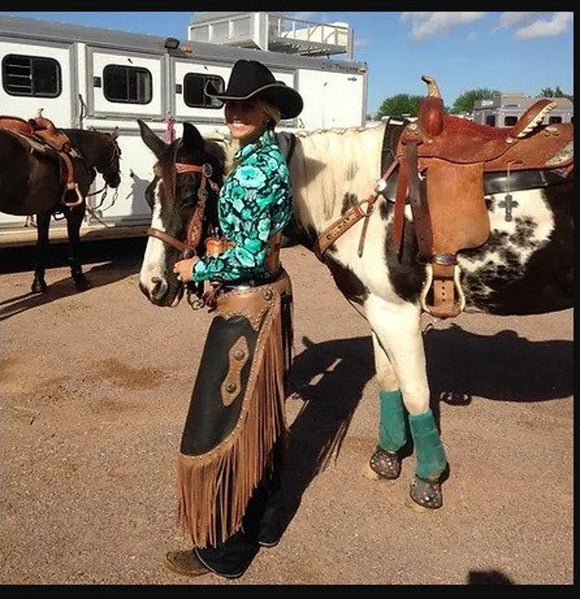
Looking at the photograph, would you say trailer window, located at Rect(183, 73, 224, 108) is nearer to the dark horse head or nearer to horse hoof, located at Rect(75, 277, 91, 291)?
horse hoof, located at Rect(75, 277, 91, 291)

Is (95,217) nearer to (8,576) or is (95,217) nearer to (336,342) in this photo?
(336,342)

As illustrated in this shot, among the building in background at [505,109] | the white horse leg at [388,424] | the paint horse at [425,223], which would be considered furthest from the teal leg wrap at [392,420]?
the building in background at [505,109]

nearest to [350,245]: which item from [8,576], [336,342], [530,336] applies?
[8,576]

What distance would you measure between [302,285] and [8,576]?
5.44 metres

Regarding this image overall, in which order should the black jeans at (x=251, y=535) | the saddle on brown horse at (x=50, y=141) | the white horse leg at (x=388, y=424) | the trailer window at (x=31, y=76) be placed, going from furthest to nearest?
the trailer window at (x=31, y=76) < the saddle on brown horse at (x=50, y=141) < the white horse leg at (x=388, y=424) < the black jeans at (x=251, y=535)

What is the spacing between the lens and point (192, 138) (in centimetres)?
253

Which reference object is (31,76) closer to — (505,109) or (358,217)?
(358,217)

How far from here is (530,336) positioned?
19.5 ft

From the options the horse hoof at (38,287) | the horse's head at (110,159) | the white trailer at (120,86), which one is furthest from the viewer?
the horse's head at (110,159)

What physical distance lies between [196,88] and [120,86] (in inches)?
45.4

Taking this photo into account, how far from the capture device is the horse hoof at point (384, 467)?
11.3 ft

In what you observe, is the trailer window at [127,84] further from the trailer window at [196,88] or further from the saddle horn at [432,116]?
the saddle horn at [432,116]

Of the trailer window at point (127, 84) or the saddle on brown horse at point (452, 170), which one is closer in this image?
the saddle on brown horse at point (452, 170)

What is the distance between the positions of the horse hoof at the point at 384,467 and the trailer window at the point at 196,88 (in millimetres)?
6910
